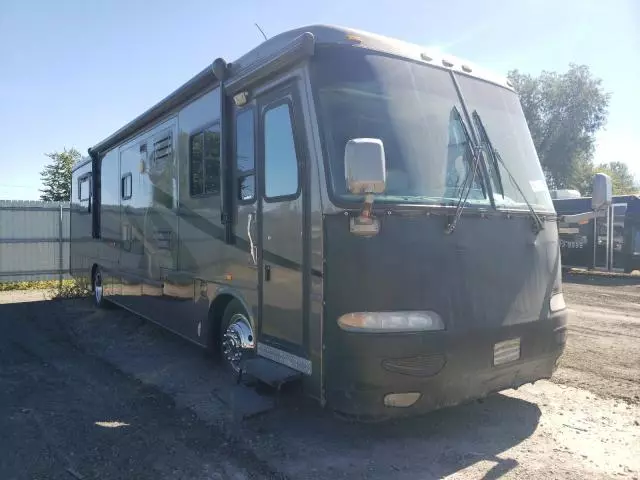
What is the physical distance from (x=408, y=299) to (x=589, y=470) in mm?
1623

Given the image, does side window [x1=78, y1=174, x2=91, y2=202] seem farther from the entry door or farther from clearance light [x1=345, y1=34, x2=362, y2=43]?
clearance light [x1=345, y1=34, x2=362, y2=43]

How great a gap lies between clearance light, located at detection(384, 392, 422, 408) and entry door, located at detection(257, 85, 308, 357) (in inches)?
26.7

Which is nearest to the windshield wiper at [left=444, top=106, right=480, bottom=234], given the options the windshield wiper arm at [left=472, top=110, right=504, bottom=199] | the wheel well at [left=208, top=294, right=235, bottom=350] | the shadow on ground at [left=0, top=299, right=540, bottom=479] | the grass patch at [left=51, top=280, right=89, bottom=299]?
the windshield wiper arm at [left=472, top=110, right=504, bottom=199]

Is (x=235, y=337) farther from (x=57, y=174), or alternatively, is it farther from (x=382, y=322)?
(x=57, y=174)

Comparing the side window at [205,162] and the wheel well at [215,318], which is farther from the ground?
the side window at [205,162]

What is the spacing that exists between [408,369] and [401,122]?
5.71 feet

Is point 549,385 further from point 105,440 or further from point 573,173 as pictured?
point 573,173

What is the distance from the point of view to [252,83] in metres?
4.59

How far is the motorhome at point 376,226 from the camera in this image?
3.63 meters

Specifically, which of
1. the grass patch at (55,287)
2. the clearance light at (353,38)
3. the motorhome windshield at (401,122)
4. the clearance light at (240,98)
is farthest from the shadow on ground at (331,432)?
the grass patch at (55,287)

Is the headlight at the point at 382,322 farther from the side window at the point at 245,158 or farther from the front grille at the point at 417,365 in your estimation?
the side window at the point at 245,158

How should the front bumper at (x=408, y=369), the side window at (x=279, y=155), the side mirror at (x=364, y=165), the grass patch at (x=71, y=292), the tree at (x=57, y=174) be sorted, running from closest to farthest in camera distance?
the side mirror at (x=364, y=165)
the front bumper at (x=408, y=369)
the side window at (x=279, y=155)
the grass patch at (x=71, y=292)
the tree at (x=57, y=174)

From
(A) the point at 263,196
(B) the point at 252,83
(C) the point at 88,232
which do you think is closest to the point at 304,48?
(B) the point at 252,83

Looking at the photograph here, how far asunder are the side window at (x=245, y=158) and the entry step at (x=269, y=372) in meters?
1.36
